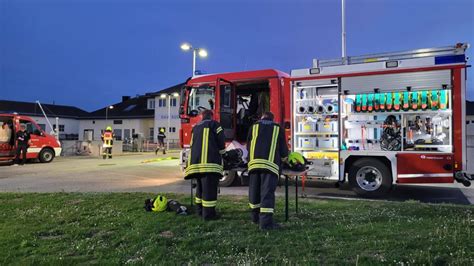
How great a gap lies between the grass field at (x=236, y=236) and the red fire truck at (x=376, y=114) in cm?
147

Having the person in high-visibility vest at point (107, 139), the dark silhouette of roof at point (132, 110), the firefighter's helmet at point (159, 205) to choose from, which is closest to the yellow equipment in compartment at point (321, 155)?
the firefighter's helmet at point (159, 205)

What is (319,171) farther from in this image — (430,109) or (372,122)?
(430,109)

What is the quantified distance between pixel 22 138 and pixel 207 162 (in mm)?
14780

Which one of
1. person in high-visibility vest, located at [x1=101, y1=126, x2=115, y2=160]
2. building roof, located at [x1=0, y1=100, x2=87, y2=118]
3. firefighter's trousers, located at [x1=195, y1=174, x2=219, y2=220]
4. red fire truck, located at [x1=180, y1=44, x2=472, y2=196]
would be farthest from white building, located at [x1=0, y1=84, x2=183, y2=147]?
firefighter's trousers, located at [x1=195, y1=174, x2=219, y2=220]

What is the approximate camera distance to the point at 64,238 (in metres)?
4.87

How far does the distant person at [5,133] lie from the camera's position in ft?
56.3

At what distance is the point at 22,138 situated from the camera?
17.4m

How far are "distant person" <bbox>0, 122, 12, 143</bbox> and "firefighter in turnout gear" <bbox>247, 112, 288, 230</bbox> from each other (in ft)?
51.1

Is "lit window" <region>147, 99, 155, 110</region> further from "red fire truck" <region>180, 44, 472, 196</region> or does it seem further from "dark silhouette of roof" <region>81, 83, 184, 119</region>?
"red fire truck" <region>180, 44, 472, 196</region>

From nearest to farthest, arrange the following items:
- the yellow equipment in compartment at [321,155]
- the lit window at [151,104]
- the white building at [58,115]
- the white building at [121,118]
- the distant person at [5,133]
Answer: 1. the yellow equipment in compartment at [321,155]
2. the distant person at [5,133]
3. the white building at [121,118]
4. the lit window at [151,104]
5. the white building at [58,115]

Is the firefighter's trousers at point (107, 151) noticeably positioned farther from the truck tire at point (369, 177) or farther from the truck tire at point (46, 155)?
the truck tire at point (369, 177)

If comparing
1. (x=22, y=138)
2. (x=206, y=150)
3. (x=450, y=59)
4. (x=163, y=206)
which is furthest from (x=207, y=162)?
(x=22, y=138)

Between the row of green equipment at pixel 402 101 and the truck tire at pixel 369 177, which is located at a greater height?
the row of green equipment at pixel 402 101

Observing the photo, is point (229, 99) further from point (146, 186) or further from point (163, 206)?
point (163, 206)
